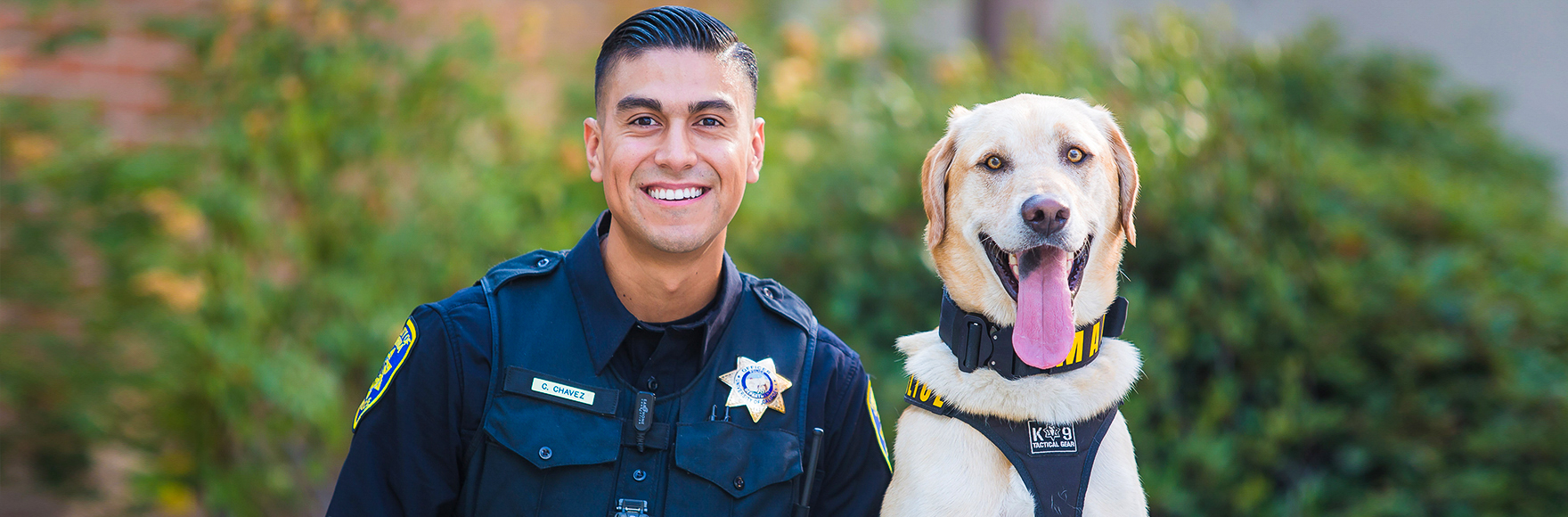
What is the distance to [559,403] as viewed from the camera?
246 centimetres

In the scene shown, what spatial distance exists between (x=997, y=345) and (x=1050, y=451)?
0.88ft

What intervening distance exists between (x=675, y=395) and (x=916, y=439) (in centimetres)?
58

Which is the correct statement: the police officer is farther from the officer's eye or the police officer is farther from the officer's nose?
the officer's eye

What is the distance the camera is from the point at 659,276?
262cm

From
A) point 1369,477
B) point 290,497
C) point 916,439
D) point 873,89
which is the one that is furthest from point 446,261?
point 1369,477

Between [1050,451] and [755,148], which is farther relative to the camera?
[755,148]

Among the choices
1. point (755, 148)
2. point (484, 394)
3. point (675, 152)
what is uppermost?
point (755, 148)

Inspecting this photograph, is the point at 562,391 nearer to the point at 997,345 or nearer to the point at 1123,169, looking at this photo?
the point at 997,345

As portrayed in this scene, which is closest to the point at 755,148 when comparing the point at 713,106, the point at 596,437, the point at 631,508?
the point at 713,106

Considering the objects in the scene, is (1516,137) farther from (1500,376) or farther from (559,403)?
(559,403)

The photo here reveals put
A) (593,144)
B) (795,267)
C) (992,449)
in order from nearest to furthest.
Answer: (992,449), (593,144), (795,267)

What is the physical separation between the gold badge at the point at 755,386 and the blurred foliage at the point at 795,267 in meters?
1.53

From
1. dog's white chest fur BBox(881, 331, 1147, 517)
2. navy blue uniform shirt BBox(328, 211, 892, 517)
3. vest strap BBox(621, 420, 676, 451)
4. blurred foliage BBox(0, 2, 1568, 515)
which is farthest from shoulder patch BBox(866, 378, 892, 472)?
blurred foliage BBox(0, 2, 1568, 515)

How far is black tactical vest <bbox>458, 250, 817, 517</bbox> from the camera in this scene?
242cm
